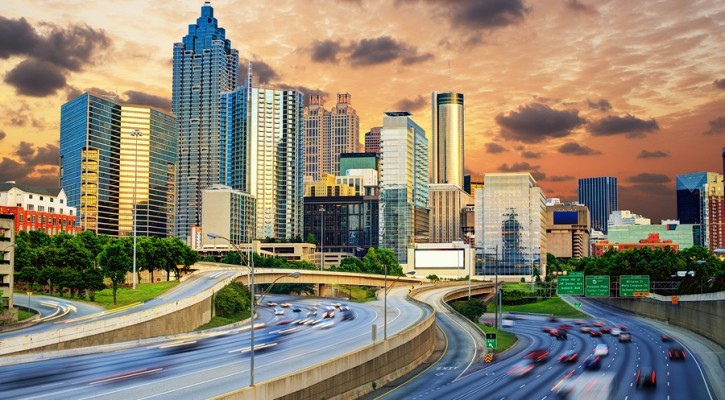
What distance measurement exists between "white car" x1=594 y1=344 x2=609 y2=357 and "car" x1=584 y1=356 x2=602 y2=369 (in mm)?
2806

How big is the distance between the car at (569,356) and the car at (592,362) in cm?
169

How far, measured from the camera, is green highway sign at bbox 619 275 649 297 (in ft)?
478

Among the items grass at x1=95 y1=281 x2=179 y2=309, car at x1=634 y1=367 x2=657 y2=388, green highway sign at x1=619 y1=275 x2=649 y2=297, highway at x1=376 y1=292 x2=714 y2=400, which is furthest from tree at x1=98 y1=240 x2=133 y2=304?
green highway sign at x1=619 y1=275 x2=649 y2=297

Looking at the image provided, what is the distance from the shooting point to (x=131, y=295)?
126438 mm

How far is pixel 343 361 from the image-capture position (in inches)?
2712

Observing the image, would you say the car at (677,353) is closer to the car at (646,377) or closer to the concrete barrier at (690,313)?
the concrete barrier at (690,313)

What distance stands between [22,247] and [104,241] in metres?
30.8

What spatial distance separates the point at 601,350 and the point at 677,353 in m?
10.7

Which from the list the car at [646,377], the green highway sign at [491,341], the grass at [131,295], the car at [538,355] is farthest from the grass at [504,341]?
the grass at [131,295]

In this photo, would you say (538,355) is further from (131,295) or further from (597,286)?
(131,295)

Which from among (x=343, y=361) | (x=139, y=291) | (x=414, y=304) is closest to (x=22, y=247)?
(x=139, y=291)

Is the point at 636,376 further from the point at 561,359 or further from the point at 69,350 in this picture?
the point at 69,350

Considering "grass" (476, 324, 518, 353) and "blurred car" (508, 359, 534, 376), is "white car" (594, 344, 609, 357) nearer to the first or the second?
"blurred car" (508, 359, 534, 376)

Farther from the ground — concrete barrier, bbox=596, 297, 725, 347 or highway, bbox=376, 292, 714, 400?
concrete barrier, bbox=596, 297, 725, 347
